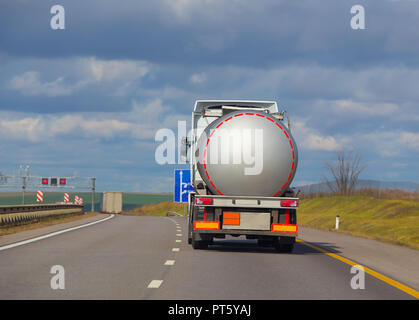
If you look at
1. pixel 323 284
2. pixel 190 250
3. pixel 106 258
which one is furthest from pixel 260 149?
pixel 323 284

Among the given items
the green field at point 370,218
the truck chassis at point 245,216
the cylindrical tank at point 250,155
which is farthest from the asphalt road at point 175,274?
the green field at point 370,218

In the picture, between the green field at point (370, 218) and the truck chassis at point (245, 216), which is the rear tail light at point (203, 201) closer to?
the truck chassis at point (245, 216)

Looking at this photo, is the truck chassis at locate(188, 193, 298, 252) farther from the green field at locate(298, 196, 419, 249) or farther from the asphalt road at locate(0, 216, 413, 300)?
the green field at locate(298, 196, 419, 249)

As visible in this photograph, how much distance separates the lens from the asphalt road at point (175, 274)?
9.32 meters

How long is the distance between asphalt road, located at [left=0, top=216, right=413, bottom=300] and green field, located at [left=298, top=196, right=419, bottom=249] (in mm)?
8546

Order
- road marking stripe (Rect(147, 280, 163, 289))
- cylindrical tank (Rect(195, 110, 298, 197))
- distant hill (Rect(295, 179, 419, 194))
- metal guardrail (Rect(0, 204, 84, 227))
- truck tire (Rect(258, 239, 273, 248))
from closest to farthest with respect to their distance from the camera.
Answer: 1. road marking stripe (Rect(147, 280, 163, 289))
2. cylindrical tank (Rect(195, 110, 298, 197))
3. truck tire (Rect(258, 239, 273, 248))
4. metal guardrail (Rect(0, 204, 84, 227))
5. distant hill (Rect(295, 179, 419, 194))

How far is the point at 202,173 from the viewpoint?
16.9 metres

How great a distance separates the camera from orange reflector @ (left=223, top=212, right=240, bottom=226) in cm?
1597

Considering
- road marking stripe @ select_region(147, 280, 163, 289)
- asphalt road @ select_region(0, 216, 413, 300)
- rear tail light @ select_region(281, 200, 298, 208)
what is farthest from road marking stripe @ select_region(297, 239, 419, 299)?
road marking stripe @ select_region(147, 280, 163, 289)

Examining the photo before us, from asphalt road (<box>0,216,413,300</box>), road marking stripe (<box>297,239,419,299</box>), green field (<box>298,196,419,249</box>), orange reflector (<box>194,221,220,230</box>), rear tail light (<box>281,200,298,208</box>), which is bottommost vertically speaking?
green field (<box>298,196,419,249</box>)

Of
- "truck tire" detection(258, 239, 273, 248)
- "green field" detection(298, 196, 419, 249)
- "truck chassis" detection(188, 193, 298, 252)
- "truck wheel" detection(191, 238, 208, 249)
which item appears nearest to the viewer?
"truck chassis" detection(188, 193, 298, 252)

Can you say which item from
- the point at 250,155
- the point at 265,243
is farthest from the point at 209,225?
the point at 265,243

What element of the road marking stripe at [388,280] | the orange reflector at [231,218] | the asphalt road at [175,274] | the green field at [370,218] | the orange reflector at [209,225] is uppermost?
the orange reflector at [231,218]
